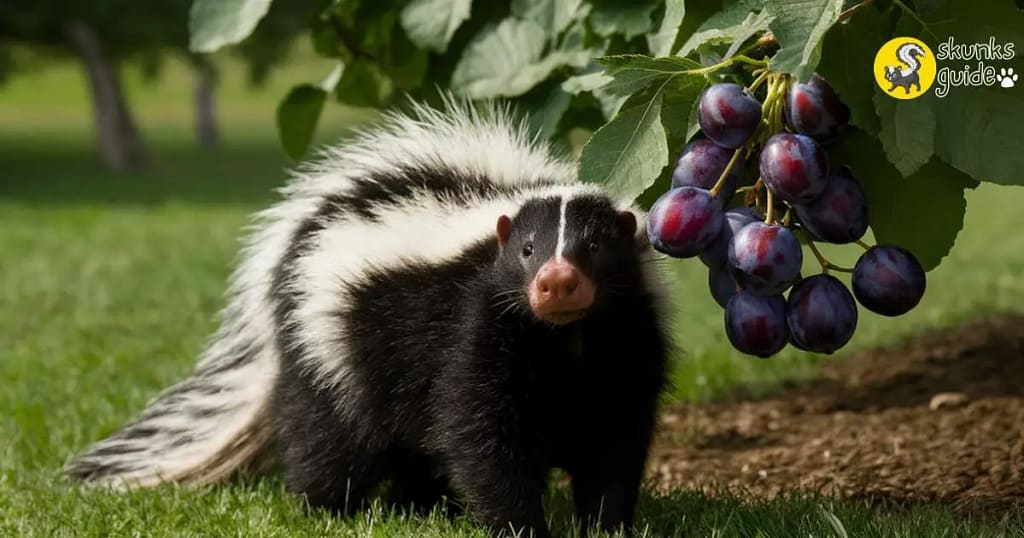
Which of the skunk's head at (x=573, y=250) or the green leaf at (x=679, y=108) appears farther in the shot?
the skunk's head at (x=573, y=250)

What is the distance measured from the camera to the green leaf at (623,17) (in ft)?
11.4

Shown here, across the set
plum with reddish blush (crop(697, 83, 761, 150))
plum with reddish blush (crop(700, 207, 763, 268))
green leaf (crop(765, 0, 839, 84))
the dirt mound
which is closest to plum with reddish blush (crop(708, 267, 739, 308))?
plum with reddish blush (crop(700, 207, 763, 268))

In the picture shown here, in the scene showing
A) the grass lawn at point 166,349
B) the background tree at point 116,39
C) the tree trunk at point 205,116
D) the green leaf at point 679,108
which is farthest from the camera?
the tree trunk at point 205,116

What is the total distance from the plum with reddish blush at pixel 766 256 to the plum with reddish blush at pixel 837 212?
93mm

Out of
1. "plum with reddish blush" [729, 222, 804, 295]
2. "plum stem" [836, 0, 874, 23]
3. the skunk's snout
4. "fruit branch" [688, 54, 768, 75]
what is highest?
"plum stem" [836, 0, 874, 23]

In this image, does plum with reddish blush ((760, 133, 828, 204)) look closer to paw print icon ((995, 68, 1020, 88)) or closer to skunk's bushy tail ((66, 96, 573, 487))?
paw print icon ((995, 68, 1020, 88))

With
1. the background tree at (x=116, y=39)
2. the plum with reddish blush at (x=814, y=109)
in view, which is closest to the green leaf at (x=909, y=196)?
the plum with reddish blush at (x=814, y=109)

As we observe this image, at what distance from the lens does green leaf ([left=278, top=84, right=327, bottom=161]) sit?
4.34m

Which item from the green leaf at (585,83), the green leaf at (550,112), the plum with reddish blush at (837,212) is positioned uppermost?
the green leaf at (585,83)

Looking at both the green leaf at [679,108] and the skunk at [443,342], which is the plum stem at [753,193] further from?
the skunk at [443,342]

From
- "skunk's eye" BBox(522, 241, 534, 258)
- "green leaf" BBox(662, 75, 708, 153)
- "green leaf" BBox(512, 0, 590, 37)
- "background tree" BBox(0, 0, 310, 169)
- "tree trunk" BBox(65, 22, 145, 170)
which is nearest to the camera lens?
"green leaf" BBox(662, 75, 708, 153)

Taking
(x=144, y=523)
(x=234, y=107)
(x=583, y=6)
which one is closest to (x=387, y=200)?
(x=583, y=6)

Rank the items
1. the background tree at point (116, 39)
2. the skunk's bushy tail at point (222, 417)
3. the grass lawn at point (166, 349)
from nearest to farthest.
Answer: the grass lawn at point (166, 349) → the skunk's bushy tail at point (222, 417) → the background tree at point (116, 39)

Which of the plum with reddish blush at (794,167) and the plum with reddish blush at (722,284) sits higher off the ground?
the plum with reddish blush at (794,167)
